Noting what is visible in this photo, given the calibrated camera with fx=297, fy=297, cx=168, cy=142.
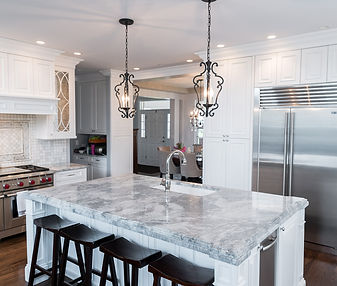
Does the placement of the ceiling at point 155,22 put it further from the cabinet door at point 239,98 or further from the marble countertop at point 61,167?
the marble countertop at point 61,167

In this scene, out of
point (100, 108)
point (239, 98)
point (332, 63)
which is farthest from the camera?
point (100, 108)

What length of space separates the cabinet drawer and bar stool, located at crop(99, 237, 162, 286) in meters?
2.56

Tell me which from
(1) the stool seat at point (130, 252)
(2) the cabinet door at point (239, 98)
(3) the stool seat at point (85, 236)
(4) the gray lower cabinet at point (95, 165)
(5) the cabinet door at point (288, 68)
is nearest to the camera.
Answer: (1) the stool seat at point (130, 252)

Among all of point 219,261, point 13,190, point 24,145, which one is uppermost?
point 24,145

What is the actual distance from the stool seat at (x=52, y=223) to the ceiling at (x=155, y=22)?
1992 mm

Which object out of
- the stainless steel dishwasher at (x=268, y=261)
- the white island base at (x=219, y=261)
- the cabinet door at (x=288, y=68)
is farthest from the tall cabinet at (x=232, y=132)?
the stainless steel dishwasher at (x=268, y=261)

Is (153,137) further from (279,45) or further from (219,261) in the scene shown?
(219,261)

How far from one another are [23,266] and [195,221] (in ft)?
7.66

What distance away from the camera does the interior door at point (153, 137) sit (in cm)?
1024

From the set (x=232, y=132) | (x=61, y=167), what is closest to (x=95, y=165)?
(x=61, y=167)

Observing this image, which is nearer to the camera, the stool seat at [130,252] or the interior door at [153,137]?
the stool seat at [130,252]

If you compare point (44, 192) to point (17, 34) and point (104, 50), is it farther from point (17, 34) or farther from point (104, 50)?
point (104, 50)

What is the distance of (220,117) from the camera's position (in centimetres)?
449

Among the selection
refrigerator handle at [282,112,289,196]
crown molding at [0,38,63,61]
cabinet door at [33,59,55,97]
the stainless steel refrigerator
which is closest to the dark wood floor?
the stainless steel refrigerator
